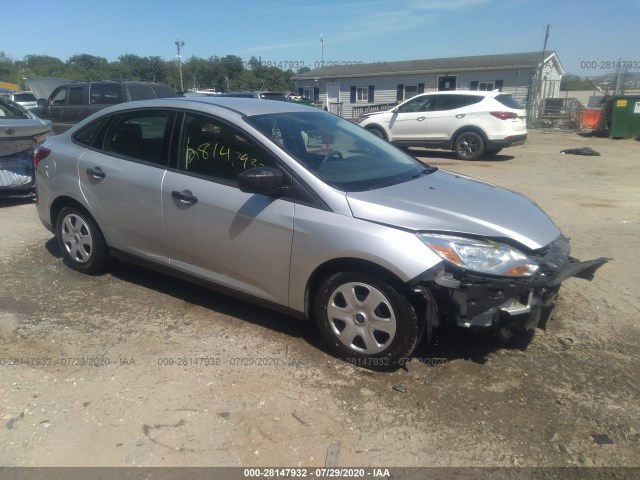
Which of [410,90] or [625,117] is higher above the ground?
[410,90]

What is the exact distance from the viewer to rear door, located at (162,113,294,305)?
345 centimetres

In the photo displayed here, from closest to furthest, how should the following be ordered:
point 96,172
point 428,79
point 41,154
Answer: point 96,172
point 41,154
point 428,79

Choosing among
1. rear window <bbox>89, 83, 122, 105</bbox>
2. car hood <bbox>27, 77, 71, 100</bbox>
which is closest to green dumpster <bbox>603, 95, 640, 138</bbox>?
rear window <bbox>89, 83, 122, 105</bbox>

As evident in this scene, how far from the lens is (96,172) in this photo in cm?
439

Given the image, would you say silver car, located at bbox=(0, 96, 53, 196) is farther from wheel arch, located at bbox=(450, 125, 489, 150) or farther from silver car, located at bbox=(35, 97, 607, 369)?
wheel arch, located at bbox=(450, 125, 489, 150)

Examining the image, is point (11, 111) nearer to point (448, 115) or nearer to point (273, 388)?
point (273, 388)

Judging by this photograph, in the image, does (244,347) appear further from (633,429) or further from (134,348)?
(633,429)

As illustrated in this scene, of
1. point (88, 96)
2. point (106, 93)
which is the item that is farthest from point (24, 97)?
point (106, 93)

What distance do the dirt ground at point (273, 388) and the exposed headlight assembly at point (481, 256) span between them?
2.44 ft

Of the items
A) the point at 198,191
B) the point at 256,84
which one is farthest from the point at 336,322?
the point at 256,84

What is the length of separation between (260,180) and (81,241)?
2400mm

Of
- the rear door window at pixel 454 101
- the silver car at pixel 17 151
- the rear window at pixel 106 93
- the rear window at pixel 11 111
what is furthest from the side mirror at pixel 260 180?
the rear door window at pixel 454 101

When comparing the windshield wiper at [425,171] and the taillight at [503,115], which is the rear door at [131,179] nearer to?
the windshield wiper at [425,171]

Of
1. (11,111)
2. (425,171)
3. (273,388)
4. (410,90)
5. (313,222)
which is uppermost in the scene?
(410,90)
